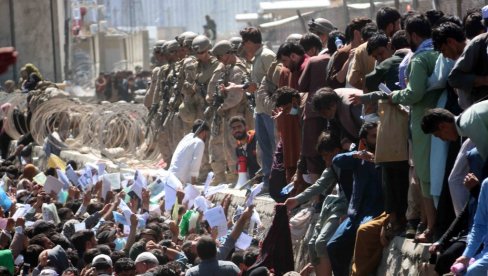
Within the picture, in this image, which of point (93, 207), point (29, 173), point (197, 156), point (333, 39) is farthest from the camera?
point (29, 173)

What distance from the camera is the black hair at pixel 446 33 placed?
1221 cm

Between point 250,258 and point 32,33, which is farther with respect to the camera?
point 32,33

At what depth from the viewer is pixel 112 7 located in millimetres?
74625

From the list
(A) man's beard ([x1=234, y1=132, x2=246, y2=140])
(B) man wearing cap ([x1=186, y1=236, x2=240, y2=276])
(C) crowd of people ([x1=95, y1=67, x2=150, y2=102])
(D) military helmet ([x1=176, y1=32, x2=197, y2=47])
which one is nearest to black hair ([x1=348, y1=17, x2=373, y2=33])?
(B) man wearing cap ([x1=186, y1=236, x2=240, y2=276])

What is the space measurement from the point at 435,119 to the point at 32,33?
1479 inches

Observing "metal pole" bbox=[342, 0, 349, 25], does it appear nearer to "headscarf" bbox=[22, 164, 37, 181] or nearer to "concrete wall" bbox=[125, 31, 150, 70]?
"headscarf" bbox=[22, 164, 37, 181]

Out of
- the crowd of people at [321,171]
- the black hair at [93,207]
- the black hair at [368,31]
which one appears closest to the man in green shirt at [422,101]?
the crowd of people at [321,171]

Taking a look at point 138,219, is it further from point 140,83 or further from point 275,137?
point 140,83

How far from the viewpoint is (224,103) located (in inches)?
802

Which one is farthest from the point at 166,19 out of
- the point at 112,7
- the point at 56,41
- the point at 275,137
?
the point at 275,137

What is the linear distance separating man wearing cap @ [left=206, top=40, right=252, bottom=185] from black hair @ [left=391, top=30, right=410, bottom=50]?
6070mm

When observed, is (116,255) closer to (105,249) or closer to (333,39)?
(105,249)

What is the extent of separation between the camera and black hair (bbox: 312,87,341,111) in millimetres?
14234

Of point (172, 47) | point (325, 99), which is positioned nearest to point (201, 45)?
point (172, 47)
